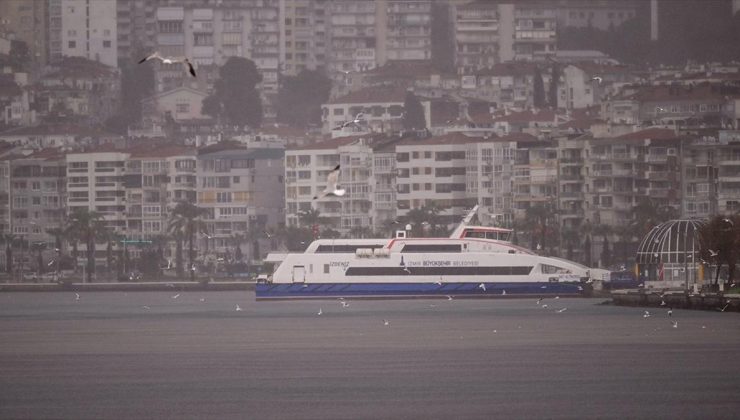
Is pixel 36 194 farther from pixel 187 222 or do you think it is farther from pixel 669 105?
pixel 669 105

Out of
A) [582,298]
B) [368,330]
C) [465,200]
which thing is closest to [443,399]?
[368,330]

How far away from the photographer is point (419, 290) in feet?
392

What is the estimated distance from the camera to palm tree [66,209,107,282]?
15675 centimetres

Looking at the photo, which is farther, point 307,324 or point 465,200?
point 465,200

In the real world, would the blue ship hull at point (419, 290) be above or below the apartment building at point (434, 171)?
below

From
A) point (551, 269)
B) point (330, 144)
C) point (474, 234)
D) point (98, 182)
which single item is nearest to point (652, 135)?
point (330, 144)

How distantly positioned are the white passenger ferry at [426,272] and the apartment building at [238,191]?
55.4 metres

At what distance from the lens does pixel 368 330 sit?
96000 mm

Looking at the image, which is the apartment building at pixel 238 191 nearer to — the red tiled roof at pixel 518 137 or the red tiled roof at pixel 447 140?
the red tiled roof at pixel 447 140

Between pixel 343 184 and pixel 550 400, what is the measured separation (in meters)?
104

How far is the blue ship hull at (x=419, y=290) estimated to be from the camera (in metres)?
120

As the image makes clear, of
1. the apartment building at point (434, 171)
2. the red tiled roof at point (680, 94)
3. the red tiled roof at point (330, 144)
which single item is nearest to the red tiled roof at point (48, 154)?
the red tiled roof at point (330, 144)

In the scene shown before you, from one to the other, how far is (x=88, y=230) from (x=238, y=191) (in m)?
22.3

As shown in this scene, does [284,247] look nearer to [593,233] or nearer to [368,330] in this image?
[593,233]
